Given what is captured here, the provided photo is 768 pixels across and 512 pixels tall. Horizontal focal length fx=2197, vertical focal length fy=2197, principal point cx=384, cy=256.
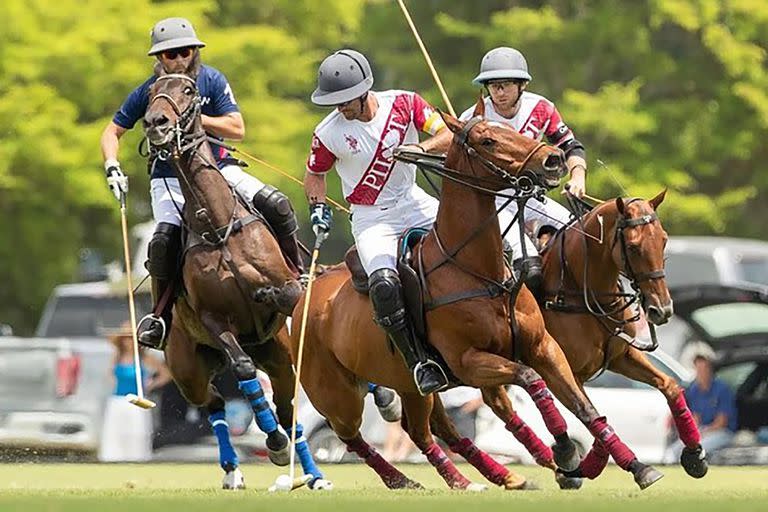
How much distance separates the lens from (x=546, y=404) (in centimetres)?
1225

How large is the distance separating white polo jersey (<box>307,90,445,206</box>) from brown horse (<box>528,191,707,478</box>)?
45.5 inches

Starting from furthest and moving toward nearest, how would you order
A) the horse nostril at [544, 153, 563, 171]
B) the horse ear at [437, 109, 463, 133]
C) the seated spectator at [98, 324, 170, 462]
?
the seated spectator at [98, 324, 170, 462], the horse ear at [437, 109, 463, 133], the horse nostril at [544, 153, 563, 171]

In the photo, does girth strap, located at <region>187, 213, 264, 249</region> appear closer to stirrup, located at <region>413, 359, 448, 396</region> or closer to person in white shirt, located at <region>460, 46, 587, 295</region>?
person in white shirt, located at <region>460, 46, 587, 295</region>

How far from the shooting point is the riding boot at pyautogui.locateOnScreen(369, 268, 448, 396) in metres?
12.7

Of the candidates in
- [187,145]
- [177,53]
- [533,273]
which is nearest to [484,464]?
[533,273]

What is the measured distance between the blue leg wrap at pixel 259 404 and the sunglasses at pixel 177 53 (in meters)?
2.20

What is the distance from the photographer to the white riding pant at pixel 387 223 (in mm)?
13023

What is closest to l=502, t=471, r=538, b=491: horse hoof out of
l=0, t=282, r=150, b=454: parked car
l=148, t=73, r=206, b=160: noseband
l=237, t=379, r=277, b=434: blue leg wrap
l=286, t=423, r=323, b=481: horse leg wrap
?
l=286, t=423, r=323, b=481: horse leg wrap

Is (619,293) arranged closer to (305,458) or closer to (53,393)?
(305,458)

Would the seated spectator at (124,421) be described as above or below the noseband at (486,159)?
below

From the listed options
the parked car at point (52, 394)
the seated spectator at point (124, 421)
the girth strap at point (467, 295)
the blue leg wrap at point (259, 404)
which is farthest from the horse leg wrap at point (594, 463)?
the parked car at point (52, 394)

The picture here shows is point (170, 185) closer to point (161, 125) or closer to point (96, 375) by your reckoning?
point (161, 125)

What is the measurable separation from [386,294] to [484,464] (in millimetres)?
1532

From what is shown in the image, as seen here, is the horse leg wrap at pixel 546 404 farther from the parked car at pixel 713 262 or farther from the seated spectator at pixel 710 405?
the parked car at pixel 713 262
